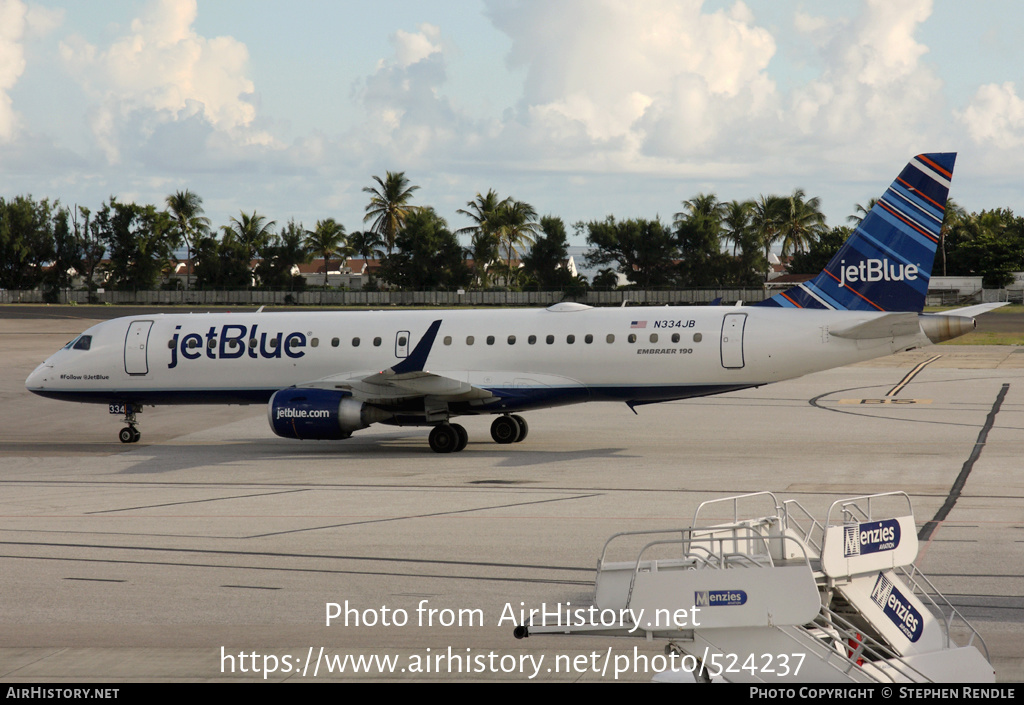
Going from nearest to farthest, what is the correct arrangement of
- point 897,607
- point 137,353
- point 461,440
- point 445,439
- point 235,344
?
point 897,607 < point 445,439 < point 461,440 < point 235,344 < point 137,353

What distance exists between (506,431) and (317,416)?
5.52m

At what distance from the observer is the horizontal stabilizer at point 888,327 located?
931 inches

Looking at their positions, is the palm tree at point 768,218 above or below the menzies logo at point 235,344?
above

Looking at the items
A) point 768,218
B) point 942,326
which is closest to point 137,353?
point 942,326

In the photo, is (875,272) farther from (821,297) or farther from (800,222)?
(800,222)

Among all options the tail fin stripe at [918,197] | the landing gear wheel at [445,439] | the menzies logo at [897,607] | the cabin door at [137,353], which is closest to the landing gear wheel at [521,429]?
the landing gear wheel at [445,439]

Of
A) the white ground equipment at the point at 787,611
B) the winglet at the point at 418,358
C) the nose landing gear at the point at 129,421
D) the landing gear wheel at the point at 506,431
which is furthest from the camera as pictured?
the nose landing gear at the point at 129,421

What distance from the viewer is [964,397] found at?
114ft

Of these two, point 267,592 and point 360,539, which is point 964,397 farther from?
point 267,592

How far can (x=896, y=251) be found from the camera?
24.6 meters

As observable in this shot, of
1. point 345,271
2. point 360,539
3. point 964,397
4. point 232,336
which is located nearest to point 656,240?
point 345,271

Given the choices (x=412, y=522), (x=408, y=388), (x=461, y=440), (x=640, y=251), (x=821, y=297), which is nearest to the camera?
(x=412, y=522)

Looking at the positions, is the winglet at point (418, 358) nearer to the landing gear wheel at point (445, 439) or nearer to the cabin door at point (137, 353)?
the landing gear wheel at point (445, 439)

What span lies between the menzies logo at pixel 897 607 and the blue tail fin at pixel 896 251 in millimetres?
15483
